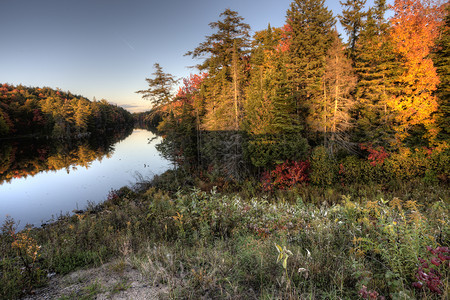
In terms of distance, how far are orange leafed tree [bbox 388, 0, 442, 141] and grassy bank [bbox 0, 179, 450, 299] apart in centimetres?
1308

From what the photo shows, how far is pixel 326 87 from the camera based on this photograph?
18719 millimetres

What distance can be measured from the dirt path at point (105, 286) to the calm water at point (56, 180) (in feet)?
38.3

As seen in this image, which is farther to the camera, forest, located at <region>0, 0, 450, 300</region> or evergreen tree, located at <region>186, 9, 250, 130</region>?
evergreen tree, located at <region>186, 9, 250, 130</region>

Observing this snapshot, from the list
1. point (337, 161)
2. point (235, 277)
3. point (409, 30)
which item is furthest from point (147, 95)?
point (409, 30)

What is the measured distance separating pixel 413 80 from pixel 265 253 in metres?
18.9

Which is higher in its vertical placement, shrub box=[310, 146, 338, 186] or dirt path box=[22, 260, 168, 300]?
dirt path box=[22, 260, 168, 300]

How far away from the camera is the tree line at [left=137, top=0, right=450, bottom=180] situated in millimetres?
14922

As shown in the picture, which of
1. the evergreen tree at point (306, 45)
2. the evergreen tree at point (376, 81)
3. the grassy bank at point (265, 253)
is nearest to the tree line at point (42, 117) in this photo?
the evergreen tree at point (306, 45)

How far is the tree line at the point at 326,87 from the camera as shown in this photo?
14.9m

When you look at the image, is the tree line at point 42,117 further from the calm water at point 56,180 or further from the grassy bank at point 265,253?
the grassy bank at point 265,253

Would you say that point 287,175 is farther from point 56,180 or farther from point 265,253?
point 56,180

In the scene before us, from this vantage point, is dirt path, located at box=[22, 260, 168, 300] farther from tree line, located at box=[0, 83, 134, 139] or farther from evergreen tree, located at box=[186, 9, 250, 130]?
tree line, located at box=[0, 83, 134, 139]

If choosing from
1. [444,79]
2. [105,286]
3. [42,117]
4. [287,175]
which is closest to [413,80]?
[444,79]

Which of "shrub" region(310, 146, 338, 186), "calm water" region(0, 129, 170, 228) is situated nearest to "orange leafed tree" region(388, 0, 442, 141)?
"shrub" region(310, 146, 338, 186)
